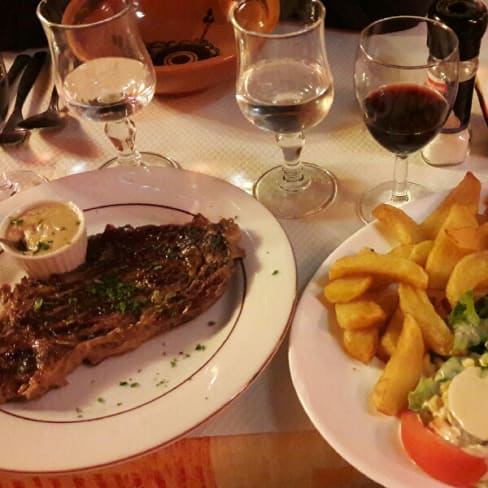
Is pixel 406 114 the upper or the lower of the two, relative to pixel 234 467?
upper

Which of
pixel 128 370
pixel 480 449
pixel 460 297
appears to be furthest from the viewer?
pixel 128 370

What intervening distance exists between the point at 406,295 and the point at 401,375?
0.14 m

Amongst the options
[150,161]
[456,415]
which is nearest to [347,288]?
[456,415]

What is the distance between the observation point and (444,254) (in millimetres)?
1137

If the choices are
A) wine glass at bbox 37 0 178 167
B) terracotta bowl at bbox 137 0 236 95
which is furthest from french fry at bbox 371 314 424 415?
terracotta bowl at bbox 137 0 236 95

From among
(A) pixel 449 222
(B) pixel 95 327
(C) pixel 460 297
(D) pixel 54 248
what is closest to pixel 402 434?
(C) pixel 460 297

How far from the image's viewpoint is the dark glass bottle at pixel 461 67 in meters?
1.33

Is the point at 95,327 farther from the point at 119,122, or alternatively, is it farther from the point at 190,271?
the point at 119,122

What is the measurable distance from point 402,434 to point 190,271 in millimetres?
469

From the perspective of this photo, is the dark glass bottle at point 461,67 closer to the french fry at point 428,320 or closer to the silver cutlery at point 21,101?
the french fry at point 428,320

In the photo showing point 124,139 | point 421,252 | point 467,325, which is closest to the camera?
point 467,325

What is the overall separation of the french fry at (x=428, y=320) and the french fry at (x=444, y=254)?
0.06 m

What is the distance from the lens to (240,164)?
1.60 metres

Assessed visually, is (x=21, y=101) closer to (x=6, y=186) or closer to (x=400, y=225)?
(x=6, y=186)
